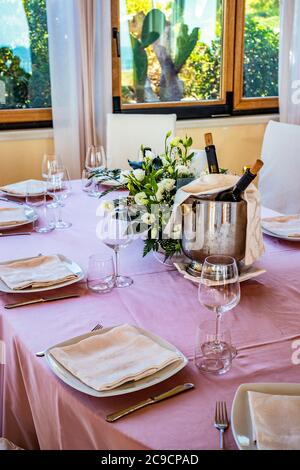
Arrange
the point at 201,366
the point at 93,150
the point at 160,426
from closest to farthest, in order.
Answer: the point at 160,426 → the point at 201,366 → the point at 93,150

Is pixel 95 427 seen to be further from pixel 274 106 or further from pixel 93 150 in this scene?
pixel 274 106

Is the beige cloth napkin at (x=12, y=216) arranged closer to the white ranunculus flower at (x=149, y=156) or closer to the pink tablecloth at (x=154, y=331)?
the pink tablecloth at (x=154, y=331)

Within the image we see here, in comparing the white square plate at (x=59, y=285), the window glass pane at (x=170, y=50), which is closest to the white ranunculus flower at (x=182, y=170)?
the white square plate at (x=59, y=285)

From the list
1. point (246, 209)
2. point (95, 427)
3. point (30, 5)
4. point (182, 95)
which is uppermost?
point (30, 5)

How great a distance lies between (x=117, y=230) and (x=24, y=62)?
2117 mm

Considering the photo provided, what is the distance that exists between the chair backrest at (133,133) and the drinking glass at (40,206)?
0.60 m

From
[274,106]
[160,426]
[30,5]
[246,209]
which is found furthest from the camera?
[274,106]

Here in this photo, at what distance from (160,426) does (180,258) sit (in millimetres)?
754

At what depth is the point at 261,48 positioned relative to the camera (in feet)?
12.8

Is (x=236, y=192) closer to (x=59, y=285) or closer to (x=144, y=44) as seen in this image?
(x=59, y=285)

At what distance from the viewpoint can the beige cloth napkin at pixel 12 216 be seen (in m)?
1.97

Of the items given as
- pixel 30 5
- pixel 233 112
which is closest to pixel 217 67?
pixel 233 112

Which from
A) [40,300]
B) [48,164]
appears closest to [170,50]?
[48,164]

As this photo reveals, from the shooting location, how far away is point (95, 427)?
3.19 ft
